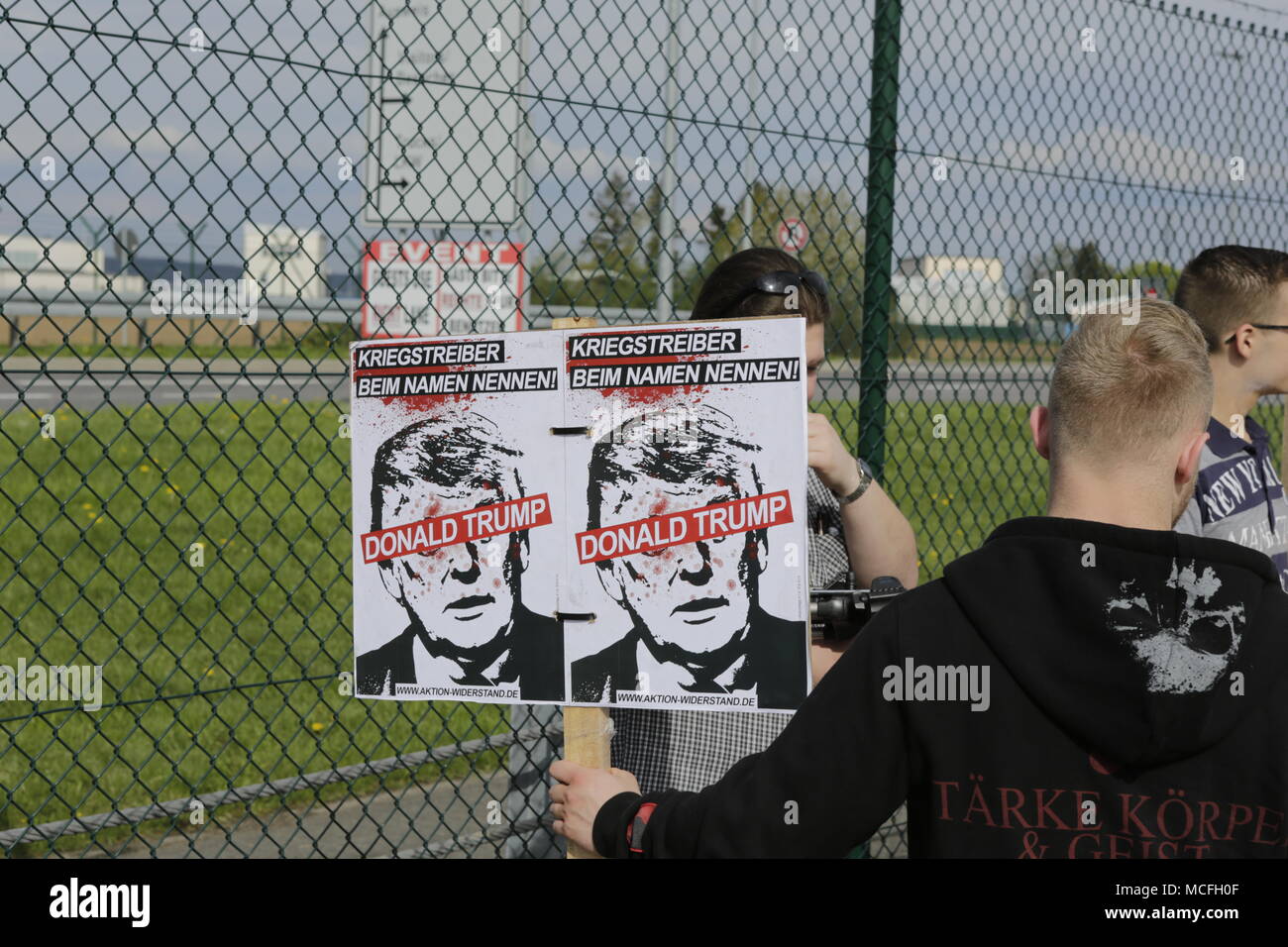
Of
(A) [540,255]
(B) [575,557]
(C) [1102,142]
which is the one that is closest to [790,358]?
(B) [575,557]

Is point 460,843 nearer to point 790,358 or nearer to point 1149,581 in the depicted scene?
point 790,358

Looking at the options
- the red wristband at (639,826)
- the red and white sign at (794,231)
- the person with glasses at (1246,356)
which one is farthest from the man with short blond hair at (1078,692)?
the red and white sign at (794,231)

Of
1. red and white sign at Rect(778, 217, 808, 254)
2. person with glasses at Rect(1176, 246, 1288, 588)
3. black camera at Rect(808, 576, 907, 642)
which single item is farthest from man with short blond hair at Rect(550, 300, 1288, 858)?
red and white sign at Rect(778, 217, 808, 254)

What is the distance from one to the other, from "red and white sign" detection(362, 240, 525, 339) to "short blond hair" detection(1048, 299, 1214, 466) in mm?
1836

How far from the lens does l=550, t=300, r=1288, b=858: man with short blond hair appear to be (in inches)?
59.7

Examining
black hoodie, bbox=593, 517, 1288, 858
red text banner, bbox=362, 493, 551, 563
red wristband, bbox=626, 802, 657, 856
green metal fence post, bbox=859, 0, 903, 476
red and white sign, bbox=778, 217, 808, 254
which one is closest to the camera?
black hoodie, bbox=593, 517, 1288, 858

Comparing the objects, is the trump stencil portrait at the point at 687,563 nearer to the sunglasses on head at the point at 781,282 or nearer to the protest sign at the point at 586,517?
the protest sign at the point at 586,517

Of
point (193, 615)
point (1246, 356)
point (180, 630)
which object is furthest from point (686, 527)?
point (193, 615)

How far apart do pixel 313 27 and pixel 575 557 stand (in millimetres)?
1503

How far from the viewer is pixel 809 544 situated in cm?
244

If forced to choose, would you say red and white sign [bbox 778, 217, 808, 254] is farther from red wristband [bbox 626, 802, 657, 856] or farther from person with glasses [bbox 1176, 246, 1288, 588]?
red wristband [bbox 626, 802, 657, 856]

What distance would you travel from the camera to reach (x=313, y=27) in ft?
9.44

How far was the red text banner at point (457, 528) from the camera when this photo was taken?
2211mm

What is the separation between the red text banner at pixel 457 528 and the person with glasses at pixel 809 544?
0.52 meters
